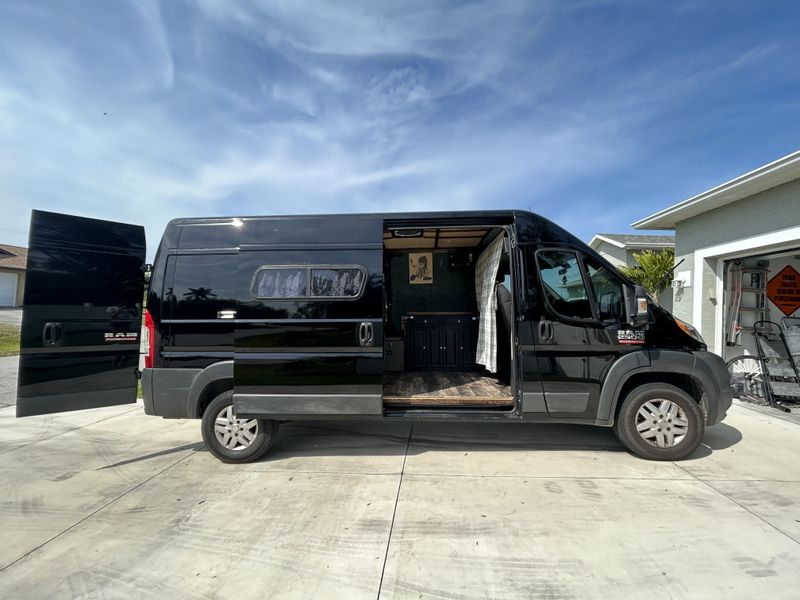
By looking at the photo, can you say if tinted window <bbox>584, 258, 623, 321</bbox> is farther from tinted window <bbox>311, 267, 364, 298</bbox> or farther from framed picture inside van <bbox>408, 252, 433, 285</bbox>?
framed picture inside van <bbox>408, 252, 433, 285</bbox>

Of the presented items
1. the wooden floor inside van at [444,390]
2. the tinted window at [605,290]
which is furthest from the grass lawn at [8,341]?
the tinted window at [605,290]

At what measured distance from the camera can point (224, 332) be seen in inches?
140

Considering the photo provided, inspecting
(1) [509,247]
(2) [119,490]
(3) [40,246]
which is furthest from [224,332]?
(1) [509,247]

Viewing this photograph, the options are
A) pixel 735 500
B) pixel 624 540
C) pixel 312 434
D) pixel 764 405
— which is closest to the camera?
pixel 624 540

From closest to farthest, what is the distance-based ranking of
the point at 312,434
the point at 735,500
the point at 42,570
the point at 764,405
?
the point at 42,570, the point at 735,500, the point at 312,434, the point at 764,405

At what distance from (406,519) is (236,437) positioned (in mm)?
1971

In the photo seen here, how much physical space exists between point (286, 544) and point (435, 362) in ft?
13.1

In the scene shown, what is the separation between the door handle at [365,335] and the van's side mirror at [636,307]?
8.09 ft

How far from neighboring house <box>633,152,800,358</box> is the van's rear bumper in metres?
7.97

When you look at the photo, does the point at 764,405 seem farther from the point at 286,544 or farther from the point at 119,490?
the point at 119,490

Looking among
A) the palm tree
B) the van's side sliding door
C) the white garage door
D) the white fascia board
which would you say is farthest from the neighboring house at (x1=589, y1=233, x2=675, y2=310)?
the white garage door

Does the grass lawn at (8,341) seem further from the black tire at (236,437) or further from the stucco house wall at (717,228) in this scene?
the stucco house wall at (717,228)

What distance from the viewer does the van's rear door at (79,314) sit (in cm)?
339

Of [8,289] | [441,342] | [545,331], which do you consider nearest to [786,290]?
[441,342]
